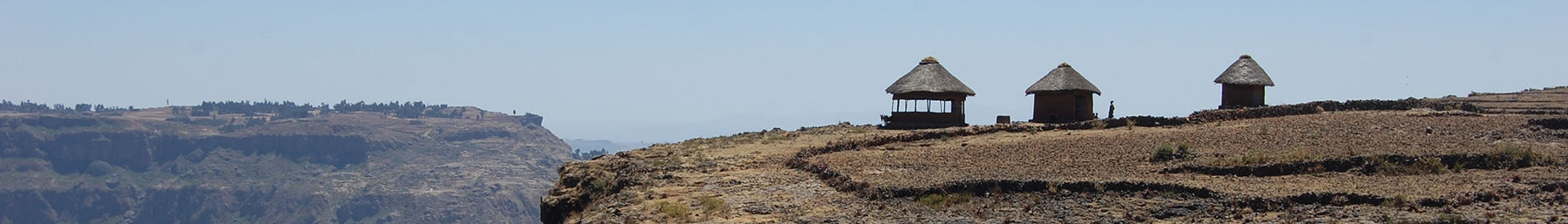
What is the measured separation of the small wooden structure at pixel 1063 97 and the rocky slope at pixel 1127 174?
545cm

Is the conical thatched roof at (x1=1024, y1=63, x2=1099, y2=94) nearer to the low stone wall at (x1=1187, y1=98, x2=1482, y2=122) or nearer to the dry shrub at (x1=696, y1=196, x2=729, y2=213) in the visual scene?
the low stone wall at (x1=1187, y1=98, x2=1482, y2=122)

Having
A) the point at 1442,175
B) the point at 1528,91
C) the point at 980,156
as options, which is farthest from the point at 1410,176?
the point at 1528,91

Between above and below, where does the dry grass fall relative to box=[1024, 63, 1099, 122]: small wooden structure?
below

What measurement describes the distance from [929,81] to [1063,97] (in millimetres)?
3711

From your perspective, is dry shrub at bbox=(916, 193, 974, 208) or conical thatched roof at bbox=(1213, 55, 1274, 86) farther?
conical thatched roof at bbox=(1213, 55, 1274, 86)

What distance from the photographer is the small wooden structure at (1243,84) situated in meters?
38.8

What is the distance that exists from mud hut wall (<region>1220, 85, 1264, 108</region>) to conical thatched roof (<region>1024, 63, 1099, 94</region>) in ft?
11.4

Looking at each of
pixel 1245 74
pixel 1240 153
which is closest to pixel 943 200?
pixel 1240 153

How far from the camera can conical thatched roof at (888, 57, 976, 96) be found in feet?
131

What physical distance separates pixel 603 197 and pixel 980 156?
6.88 meters

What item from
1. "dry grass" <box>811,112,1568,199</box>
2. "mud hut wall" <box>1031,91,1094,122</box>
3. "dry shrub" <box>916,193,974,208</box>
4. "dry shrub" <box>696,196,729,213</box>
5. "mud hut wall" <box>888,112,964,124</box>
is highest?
"mud hut wall" <box>1031,91,1094,122</box>

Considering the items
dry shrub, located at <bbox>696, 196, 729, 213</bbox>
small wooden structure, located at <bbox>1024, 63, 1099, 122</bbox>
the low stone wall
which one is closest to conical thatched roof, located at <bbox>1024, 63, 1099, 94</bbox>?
small wooden structure, located at <bbox>1024, 63, 1099, 122</bbox>

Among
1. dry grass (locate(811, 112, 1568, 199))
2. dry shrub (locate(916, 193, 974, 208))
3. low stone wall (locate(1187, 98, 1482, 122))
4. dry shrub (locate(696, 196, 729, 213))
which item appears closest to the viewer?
dry grass (locate(811, 112, 1568, 199))

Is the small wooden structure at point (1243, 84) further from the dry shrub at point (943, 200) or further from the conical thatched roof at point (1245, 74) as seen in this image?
the dry shrub at point (943, 200)
